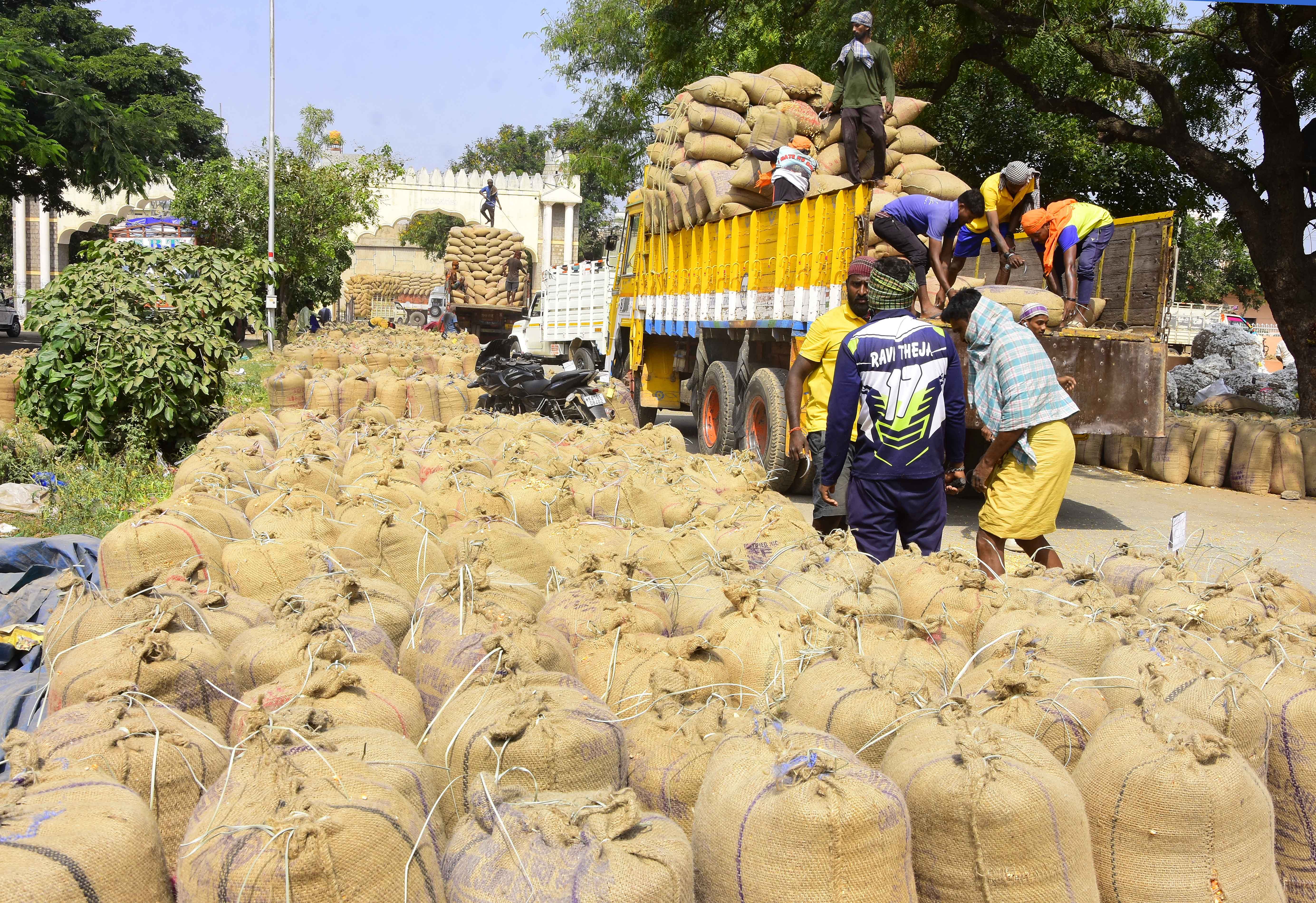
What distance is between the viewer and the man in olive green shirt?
8.16 m

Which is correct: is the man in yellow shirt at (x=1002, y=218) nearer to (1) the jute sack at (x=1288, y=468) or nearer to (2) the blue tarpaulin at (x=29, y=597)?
(1) the jute sack at (x=1288, y=468)

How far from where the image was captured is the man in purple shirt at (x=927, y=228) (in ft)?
21.3

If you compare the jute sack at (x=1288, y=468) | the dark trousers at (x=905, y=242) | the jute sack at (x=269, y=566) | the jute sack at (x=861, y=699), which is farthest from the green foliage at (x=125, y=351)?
the jute sack at (x=1288, y=468)

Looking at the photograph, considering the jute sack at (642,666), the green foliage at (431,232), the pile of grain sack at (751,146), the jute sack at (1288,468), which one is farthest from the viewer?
the green foliage at (431,232)

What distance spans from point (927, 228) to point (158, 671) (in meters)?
5.88

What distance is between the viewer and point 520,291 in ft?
95.5

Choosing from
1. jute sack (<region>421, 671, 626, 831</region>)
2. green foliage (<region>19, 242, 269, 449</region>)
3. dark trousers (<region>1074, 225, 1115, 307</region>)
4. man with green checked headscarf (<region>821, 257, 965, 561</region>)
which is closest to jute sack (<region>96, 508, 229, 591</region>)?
jute sack (<region>421, 671, 626, 831</region>)

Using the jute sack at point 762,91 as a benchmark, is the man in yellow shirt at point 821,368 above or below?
below

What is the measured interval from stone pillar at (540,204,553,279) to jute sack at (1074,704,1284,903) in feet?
147

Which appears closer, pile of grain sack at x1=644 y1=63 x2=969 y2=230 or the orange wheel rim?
pile of grain sack at x1=644 y1=63 x2=969 y2=230

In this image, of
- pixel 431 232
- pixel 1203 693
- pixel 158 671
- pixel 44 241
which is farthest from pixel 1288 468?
pixel 44 241

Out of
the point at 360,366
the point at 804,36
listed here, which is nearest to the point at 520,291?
the point at 804,36

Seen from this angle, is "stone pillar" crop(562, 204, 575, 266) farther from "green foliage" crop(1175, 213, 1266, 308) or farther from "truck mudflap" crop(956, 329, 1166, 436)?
"truck mudflap" crop(956, 329, 1166, 436)

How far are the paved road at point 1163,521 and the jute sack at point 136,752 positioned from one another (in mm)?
4692
